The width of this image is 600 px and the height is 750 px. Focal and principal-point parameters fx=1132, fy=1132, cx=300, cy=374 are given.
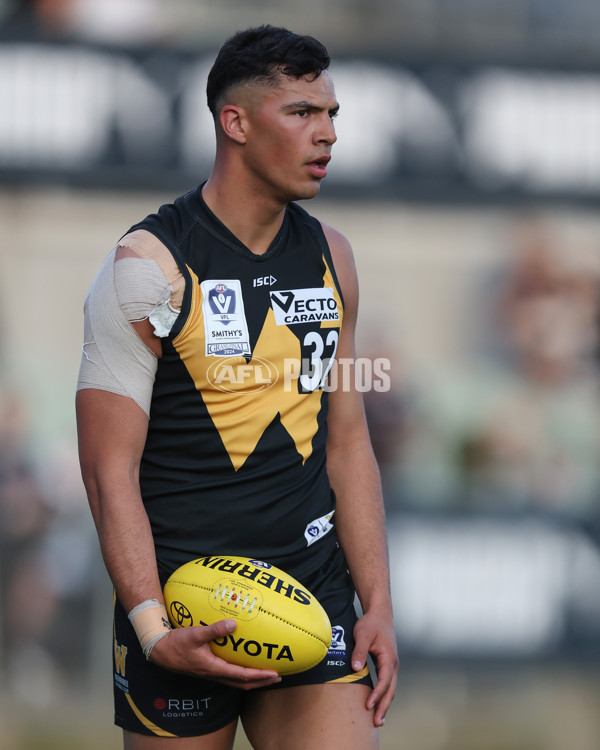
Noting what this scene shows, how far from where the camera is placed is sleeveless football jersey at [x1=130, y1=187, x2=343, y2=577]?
Result: 2.94 meters

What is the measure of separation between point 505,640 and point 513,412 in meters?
2.59

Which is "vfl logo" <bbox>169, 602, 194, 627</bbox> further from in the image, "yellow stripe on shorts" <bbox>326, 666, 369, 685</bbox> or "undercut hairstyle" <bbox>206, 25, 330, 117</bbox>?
"undercut hairstyle" <bbox>206, 25, 330, 117</bbox>

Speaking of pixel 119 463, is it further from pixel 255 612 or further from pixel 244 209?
pixel 244 209

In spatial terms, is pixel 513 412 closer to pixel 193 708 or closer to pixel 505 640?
pixel 505 640

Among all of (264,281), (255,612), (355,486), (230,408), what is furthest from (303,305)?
(255,612)

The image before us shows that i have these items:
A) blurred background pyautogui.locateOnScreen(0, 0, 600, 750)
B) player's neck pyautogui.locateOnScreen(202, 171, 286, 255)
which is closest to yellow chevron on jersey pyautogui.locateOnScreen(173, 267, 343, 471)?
player's neck pyautogui.locateOnScreen(202, 171, 286, 255)

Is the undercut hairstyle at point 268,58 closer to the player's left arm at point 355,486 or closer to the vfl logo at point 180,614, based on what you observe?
the player's left arm at point 355,486

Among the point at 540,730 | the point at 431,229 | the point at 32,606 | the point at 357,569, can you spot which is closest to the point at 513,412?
the point at 431,229

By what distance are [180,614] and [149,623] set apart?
0.28 feet

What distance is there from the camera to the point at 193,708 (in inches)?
117

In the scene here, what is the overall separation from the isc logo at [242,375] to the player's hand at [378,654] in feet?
2.33

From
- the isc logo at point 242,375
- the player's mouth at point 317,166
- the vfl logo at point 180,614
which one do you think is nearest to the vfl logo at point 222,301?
the isc logo at point 242,375

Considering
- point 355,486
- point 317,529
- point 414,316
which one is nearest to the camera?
point 317,529

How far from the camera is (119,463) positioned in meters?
2.85
